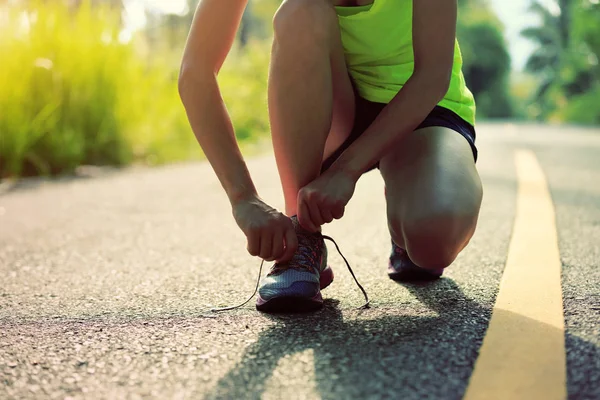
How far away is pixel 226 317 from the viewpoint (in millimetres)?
1896

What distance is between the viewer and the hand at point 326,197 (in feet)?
5.88

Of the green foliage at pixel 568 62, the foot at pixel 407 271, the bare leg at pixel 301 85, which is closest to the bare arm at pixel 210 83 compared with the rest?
the bare leg at pixel 301 85

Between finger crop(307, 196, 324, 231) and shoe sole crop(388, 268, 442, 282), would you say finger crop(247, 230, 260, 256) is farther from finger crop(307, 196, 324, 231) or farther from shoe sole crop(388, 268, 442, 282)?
shoe sole crop(388, 268, 442, 282)

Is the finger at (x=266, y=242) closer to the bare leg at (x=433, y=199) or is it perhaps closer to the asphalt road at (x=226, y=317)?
the asphalt road at (x=226, y=317)

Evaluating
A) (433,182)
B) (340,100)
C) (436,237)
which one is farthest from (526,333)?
(340,100)

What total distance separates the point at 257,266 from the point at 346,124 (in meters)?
0.62

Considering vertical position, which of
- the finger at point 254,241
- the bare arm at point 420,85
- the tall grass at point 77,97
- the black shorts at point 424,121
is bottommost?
the tall grass at point 77,97

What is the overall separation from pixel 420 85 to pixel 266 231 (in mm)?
549

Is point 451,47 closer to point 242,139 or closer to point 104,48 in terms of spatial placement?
point 104,48

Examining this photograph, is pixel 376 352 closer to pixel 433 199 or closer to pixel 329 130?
pixel 433 199

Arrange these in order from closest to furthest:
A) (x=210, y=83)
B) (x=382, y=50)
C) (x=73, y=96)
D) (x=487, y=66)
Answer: (x=210, y=83), (x=382, y=50), (x=73, y=96), (x=487, y=66)

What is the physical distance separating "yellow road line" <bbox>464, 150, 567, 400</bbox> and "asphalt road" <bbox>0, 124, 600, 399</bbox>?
30 mm

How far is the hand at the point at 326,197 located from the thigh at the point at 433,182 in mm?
164

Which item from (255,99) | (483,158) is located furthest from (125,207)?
(255,99)
